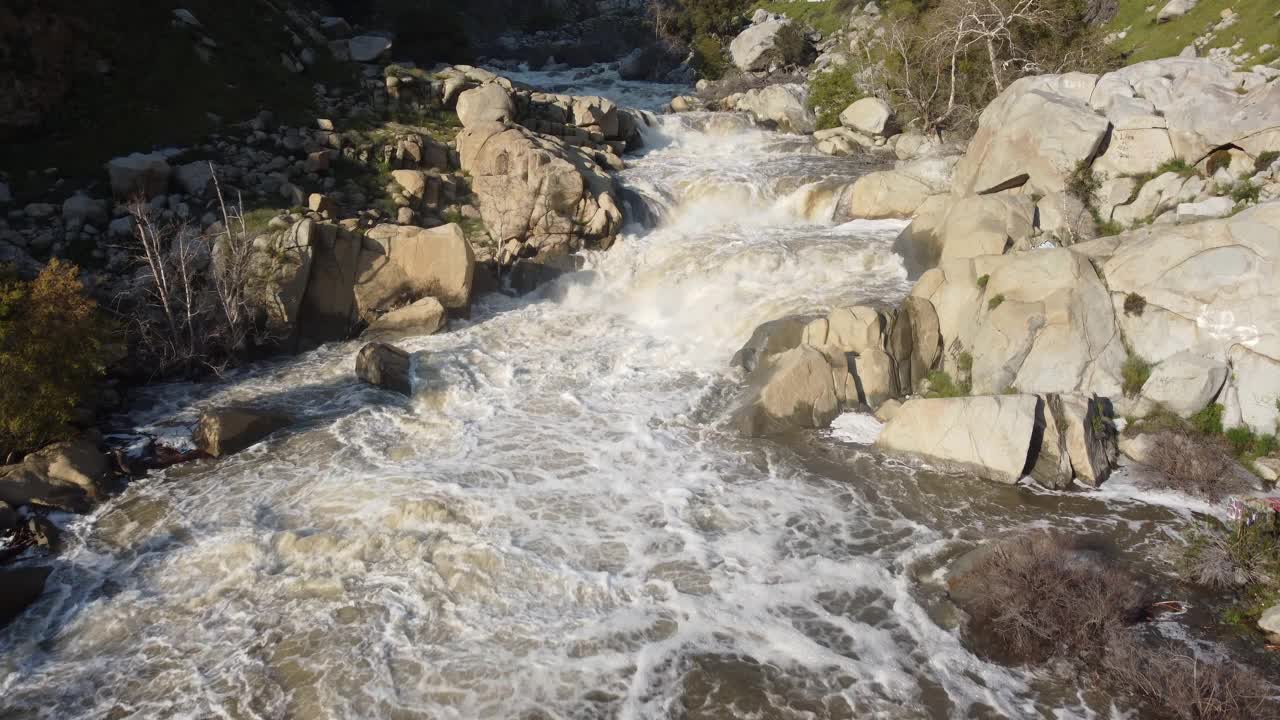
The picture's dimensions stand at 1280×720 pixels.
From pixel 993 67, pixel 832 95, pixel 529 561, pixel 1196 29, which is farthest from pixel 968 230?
pixel 832 95

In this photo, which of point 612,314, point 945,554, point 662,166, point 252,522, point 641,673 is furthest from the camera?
point 662,166

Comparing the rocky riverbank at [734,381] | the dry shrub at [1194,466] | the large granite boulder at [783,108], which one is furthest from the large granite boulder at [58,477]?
Result: the large granite boulder at [783,108]

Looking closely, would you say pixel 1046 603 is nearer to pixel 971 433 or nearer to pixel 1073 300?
pixel 971 433

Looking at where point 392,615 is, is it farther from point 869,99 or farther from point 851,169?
point 869,99

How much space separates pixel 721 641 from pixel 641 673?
49.0 inches

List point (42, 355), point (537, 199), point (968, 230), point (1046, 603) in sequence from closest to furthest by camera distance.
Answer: point (1046, 603) < point (42, 355) < point (968, 230) < point (537, 199)

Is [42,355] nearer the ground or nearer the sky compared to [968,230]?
nearer the sky

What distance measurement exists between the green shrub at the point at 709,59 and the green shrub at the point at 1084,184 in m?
30.7

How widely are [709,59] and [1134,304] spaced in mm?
38193

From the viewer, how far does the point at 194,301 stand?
18.2 meters

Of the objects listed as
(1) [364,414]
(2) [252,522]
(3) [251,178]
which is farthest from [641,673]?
(3) [251,178]

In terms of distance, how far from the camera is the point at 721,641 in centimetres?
1021

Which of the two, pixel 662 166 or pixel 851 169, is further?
pixel 662 166

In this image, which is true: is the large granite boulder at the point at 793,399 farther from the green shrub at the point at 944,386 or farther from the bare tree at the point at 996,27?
the bare tree at the point at 996,27
